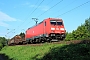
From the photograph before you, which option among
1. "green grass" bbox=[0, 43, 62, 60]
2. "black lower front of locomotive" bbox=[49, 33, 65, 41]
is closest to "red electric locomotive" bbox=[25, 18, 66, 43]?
"black lower front of locomotive" bbox=[49, 33, 65, 41]

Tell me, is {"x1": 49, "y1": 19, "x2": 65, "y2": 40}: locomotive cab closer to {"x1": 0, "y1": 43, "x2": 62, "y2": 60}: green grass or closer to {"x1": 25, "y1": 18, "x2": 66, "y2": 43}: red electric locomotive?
{"x1": 25, "y1": 18, "x2": 66, "y2": 43}: red electric locomotive

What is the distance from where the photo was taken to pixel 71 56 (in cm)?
995

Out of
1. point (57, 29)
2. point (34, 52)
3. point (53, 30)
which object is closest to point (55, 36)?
point (53, 30)

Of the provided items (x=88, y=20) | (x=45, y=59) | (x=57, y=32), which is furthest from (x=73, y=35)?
(x=88, y=20)

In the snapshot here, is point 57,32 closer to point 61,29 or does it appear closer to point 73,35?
point 61,29

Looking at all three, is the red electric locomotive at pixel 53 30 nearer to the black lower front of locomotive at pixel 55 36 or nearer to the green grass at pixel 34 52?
the black lower front of locomotive at pixel 55 36

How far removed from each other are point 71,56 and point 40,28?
864 inches

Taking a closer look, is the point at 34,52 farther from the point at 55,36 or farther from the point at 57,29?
the point at 57,29

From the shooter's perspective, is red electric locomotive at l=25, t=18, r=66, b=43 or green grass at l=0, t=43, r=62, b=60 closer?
green grass at l=0, t=43, r=62, b=60

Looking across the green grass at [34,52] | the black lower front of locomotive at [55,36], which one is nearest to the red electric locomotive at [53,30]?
the black lower front of locomotive at [55,36]

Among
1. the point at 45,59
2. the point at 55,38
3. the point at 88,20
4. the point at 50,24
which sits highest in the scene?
the point at 88,20

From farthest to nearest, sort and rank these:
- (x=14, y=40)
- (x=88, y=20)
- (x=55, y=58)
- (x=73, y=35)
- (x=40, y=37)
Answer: (x=88, y=20) → (x=14, y=40) → (x=73, y=35) → (x=40, y=37) → (x=55, y=58)

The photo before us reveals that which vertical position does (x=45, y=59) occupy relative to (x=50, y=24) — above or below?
below

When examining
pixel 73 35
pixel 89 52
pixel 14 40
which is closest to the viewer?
pixel 89 52
